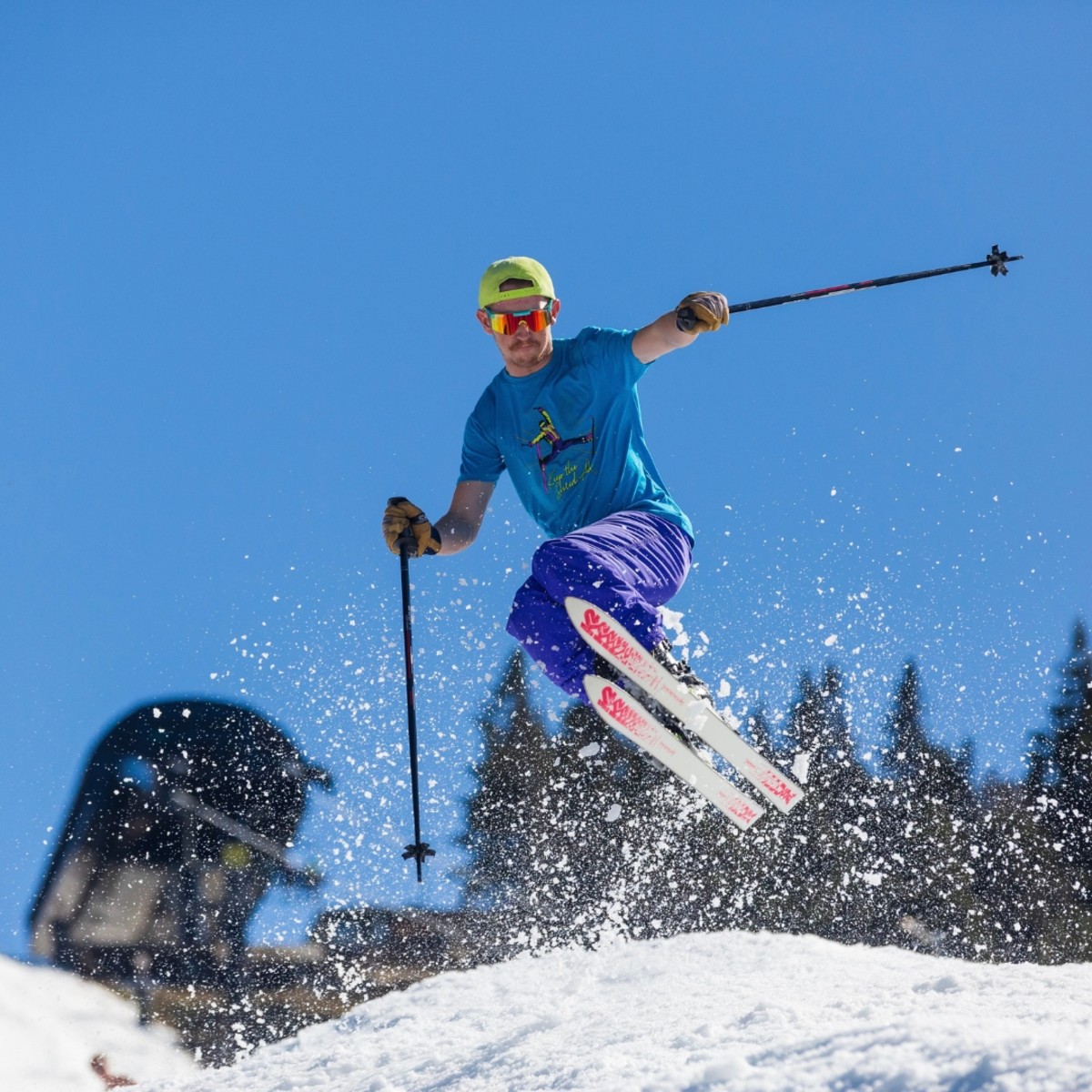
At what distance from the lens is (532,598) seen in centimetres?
543

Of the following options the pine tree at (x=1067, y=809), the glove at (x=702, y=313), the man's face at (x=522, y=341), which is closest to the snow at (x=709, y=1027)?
the glove at (x=702, y=313)

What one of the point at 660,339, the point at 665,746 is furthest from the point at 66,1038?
the point at 660,339

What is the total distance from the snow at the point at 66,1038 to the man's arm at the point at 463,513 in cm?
384

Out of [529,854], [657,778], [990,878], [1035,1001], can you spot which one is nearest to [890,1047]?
[1035,1001]

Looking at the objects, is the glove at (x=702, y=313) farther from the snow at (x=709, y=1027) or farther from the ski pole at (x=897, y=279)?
the snow at (x=709, y=1027)

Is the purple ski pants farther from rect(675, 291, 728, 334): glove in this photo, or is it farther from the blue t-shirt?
rect(675, 291, 728, 334): glove

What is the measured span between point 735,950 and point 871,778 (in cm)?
1040

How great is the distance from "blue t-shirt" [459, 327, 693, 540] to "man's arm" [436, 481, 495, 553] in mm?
445

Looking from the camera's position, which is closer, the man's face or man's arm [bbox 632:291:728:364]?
man's arm [bbox 632:291:728:364]

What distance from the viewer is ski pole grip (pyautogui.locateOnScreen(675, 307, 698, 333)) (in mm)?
5465

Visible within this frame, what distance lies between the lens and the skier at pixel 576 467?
5.34 m

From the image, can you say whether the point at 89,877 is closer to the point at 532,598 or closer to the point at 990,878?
the point at 532,598

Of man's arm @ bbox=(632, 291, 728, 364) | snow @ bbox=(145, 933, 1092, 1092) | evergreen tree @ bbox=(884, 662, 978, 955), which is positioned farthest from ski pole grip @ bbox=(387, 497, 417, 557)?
evergreen tree @ bbox=(884, 662, 978, 955)

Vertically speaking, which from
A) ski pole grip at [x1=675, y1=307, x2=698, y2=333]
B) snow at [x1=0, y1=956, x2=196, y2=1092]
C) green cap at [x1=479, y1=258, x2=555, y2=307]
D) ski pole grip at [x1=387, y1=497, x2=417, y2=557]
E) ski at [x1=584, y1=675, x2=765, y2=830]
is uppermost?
green cap at [x1=479, y1=258, x2=555, y2=307]
